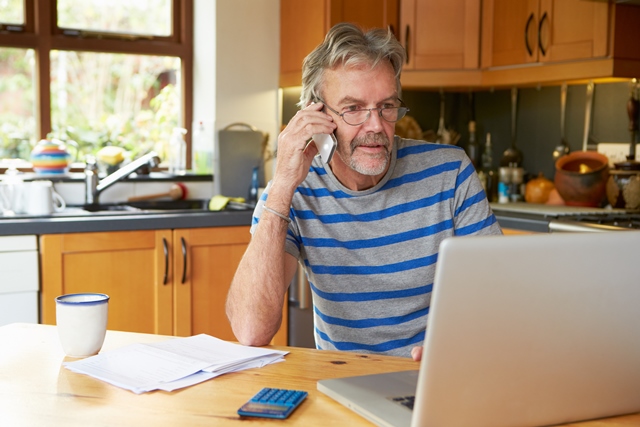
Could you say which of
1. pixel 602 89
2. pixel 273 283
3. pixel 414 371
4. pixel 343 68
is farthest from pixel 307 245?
pixel 602 89

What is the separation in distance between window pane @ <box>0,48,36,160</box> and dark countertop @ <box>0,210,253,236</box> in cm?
76

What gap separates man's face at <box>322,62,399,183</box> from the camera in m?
1.75

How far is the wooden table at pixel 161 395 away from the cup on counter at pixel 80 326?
0.11 ft

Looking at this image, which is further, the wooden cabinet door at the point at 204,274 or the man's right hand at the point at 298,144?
the wooden cabinet door at the point at 204,274

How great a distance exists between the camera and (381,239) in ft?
5.87

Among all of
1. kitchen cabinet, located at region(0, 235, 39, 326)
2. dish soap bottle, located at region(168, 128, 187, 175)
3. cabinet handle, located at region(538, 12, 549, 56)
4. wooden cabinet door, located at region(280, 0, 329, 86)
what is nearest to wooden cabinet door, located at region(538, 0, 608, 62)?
cabinet handle, located at region(538, 12, 549, 56)

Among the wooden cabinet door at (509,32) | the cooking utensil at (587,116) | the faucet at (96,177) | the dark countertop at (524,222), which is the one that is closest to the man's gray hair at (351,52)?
the dark countertop at (524,222)

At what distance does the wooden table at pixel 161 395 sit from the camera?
3.58 feet

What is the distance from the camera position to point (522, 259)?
92cm

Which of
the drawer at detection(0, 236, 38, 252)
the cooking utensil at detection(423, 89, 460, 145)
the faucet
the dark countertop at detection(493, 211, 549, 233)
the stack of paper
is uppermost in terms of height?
the cooking utensil at detection(423, 89, 460, 145)

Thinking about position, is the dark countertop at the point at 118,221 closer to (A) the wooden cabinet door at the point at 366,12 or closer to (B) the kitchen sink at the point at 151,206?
(B) the kitchen sink at the point at 151,206

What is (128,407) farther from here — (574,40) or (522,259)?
(574,40)

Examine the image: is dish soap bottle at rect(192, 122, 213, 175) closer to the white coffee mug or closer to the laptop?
the white coffee mug

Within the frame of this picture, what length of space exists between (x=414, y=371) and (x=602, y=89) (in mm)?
2704
